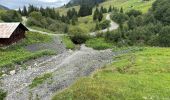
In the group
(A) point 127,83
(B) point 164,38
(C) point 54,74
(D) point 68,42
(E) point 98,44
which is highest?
(A) point 127,83

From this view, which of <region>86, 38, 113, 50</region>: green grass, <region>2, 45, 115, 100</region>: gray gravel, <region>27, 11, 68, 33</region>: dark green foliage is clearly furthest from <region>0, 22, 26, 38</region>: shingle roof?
<region>27, 11, 68, 33</region>: dark green foliage

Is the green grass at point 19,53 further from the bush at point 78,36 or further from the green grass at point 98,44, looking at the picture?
the bush at point 78,36

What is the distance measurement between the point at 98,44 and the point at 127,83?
168 feet

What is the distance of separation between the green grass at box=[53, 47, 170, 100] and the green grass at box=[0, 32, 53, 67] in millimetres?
17999

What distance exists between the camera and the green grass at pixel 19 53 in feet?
208

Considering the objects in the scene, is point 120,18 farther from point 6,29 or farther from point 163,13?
point 6,29

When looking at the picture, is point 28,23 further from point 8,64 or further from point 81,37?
point 8,64

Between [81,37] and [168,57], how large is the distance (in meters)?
41.8

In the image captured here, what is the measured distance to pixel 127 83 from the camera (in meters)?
40.7

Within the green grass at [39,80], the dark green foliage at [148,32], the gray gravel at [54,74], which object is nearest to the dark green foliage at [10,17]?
the dark green foliage at [148,32]

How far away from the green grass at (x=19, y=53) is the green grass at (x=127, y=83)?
18.0 metres

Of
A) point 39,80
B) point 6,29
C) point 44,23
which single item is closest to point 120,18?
point 44,23

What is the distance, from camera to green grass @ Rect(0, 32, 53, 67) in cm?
6338

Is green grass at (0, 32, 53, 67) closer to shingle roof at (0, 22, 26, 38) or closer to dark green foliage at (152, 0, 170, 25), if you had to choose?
shingle roof at (0, 22, 26, 38)
